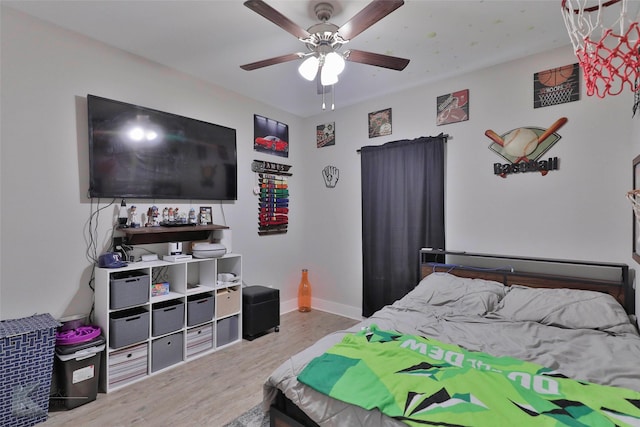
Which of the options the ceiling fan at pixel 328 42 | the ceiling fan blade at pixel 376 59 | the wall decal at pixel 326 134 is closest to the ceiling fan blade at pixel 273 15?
the ceiling fan at pixel 328 42

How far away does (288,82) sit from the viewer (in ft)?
10.6

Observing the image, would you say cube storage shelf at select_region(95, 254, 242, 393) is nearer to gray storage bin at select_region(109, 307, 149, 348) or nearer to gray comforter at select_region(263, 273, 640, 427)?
gray storage bin at select_region(109, 307, 149, 348)

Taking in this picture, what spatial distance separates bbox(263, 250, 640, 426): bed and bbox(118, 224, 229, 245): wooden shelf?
172 centimetres

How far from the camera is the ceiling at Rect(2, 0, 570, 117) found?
2.07 meters

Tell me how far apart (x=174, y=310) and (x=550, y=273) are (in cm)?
319

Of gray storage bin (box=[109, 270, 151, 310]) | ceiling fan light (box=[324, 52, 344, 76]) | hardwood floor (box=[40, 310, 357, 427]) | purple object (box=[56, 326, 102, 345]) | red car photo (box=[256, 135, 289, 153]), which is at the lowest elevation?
hardwood floor (box=[40, 310, 357, 427])

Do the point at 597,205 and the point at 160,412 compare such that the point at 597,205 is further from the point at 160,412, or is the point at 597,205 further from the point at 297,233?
the point at 160,412

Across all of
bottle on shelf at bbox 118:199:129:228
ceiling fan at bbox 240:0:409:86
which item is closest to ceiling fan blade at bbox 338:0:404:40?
ceiling fan at bbox 240:0:409:86

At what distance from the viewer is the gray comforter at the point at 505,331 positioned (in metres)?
1.38

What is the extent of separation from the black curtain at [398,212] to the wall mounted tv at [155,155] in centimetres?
160

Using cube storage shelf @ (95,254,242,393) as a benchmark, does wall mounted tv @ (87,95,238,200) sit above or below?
above

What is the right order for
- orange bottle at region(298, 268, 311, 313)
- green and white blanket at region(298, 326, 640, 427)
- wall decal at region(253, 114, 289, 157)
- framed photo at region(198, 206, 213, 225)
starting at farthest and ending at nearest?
orange bottle at region(298, 268, 311, 313) < wall decal at region(253, 114, 289, 157) < framed photo at region(198, 206, 213, 225) < green and white blanket at region(298, 326, 640, 427)

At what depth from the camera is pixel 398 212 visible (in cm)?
347

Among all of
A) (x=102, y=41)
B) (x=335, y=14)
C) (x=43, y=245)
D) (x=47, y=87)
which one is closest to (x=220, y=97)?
(x=102, y=41)
